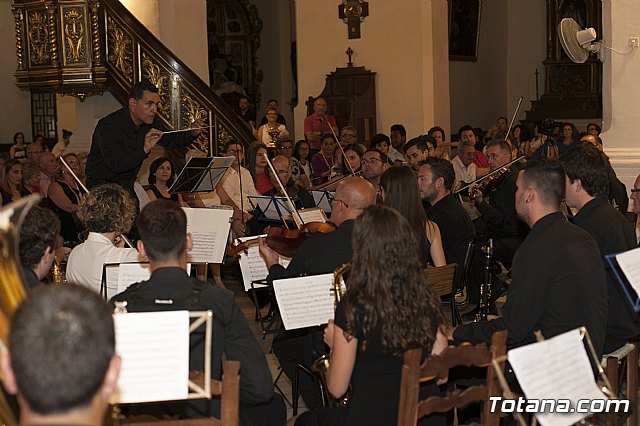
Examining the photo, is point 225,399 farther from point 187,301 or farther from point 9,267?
point 9,267

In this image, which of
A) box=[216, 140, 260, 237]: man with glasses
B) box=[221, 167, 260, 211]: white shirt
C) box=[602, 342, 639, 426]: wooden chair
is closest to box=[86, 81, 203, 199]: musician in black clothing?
box=[216, 140, 260, 237]: man with glasses

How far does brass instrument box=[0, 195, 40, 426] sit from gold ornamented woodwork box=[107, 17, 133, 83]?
299 inches

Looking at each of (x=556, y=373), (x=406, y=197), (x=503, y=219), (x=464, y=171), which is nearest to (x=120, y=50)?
(x=464, y=171)

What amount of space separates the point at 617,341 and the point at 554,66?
1532cm

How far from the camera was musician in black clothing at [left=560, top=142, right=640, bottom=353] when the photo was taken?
4277 mm

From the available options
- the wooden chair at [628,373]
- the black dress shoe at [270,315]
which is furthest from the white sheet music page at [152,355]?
the black dress shoe at [270,315]

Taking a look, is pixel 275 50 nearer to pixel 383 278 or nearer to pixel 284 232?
pixel 284 232

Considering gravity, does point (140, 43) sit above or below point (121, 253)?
above

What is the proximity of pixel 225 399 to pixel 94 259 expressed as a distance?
5.81 feet

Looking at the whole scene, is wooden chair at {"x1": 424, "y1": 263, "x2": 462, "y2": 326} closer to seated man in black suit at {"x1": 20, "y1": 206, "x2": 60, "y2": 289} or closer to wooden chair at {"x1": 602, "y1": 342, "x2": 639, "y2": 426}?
wooden chair at {"x1": 602, "y1": 342, "x2": 639, "y2": 426}

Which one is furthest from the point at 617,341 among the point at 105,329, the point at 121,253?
the point at 105,329

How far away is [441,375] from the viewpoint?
3.00 m

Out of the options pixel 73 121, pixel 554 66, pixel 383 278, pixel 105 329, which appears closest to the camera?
pixel 105 329

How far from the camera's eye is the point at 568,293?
3.65 m
